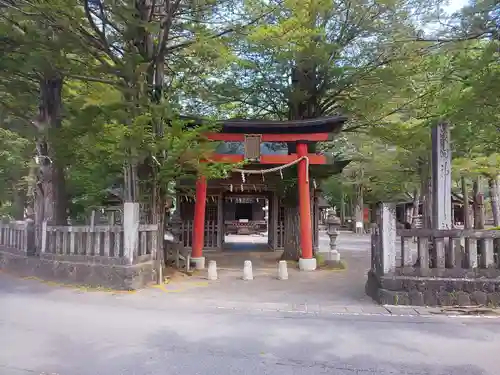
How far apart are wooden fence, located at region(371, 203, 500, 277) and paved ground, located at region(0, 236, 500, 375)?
982 mm

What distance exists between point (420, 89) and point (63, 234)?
1275cm

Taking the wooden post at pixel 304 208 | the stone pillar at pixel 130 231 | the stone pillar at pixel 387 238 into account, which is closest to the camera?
the stone pillar at pixel 387 238

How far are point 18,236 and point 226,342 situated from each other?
10.7 m

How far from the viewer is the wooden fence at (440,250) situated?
26.9 feet

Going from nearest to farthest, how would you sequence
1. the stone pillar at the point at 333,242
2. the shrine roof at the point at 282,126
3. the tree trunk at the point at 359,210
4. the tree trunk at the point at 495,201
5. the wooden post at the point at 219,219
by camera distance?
the shrine roof at the point at 282,126 < the stone pillar at the point at 333,242 < the wooden post at the point at 219,219 < the tree trunk at the point at 495,201 < the tree trunk at the point at 359,210

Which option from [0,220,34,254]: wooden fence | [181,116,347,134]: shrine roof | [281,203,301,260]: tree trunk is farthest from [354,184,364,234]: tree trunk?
[0,220,34,254]: wooden fence

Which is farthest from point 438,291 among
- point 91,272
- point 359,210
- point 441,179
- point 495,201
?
point 359,210

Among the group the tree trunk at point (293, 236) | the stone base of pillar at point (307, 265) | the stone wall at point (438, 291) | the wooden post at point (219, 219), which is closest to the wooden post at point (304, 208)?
the stone base of pillar at point (307, 265)

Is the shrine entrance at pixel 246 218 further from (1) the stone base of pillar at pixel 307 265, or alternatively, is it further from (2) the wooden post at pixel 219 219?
(1) the stone base of pillar at pixel 307 265

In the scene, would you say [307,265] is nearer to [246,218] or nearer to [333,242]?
[333,242]

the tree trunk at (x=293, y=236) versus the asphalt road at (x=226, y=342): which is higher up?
the tree trunk at (x=293, y=236)

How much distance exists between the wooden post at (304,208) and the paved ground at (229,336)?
4.26m

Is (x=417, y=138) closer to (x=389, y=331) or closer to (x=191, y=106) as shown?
(x=191, y=106)

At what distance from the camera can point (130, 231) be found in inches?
397
